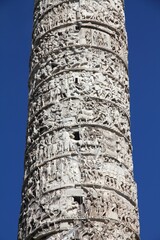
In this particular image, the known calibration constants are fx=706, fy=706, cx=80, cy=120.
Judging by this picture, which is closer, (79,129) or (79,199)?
(79,199)

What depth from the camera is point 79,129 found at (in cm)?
529

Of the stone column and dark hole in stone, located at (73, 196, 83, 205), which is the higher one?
the stone column

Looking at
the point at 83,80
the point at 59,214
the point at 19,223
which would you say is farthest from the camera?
the point at 83,80

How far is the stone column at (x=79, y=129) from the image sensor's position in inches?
192

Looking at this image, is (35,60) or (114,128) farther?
(35,60)

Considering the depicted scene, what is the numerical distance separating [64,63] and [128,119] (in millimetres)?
690

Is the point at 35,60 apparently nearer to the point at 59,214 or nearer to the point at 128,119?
the point at 128,119

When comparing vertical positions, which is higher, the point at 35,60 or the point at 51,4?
the point at 51,4

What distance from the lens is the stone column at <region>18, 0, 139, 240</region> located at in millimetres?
4883

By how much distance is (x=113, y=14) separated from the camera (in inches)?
245

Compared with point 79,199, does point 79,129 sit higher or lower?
higher

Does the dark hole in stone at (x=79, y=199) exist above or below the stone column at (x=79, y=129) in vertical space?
below

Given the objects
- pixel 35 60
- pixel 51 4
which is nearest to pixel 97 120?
pixel 35 60

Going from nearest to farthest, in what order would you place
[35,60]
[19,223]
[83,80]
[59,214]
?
[59,214] < [19,223] < [83,80] < [35,60]
